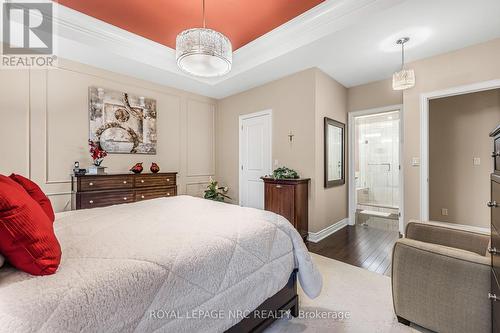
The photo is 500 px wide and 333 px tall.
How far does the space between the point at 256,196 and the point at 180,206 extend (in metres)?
2.48

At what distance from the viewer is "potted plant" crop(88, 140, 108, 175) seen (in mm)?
3186

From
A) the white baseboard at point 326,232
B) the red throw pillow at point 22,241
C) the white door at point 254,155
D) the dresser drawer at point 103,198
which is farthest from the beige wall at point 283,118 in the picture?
the red throw pillow at point 22,241

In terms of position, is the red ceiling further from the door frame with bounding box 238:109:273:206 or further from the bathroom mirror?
the bathroom mirror

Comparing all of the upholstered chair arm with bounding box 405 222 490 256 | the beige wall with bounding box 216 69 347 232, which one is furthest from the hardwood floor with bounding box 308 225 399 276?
the upholstered chair arm with bounding box 405 222 490 256

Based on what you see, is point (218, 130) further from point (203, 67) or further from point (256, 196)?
point (203, 67)

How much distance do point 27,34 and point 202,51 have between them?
2.41m

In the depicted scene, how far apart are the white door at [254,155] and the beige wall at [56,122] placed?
1509 millimetres

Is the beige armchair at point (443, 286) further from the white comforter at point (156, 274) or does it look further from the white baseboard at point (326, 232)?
the white baseboard at point (326, 232)

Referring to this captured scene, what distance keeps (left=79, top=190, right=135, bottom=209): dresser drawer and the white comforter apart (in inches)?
55.4

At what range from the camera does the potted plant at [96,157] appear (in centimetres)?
319

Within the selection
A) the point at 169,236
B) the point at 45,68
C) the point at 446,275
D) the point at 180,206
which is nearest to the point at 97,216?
the point at 180,206

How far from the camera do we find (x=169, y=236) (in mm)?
1241

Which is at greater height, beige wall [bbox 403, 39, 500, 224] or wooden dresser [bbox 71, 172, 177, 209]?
beige wall [bbox 403, 39, 500, 224]

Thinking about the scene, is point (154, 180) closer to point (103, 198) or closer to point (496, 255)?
point (103, 198)
